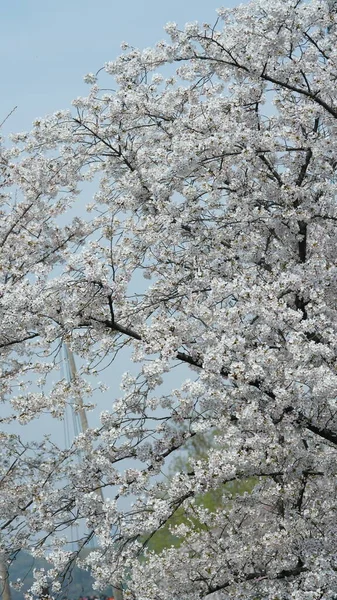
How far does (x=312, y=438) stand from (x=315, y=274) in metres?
1.76

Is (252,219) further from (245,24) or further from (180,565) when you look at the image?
(180,565)

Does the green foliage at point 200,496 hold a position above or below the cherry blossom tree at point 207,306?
above

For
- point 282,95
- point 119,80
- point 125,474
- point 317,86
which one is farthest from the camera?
point 119,80

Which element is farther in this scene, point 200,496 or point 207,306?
point 200,496

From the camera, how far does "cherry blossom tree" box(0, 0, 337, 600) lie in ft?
21.1

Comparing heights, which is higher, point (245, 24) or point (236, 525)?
point (245, 24)

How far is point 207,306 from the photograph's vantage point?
688 cm

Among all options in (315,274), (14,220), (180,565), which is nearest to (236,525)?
(180,565)

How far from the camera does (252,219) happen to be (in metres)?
7.80

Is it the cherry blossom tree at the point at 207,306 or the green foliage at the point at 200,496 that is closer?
the cherry blossom tree at the point at 207,306

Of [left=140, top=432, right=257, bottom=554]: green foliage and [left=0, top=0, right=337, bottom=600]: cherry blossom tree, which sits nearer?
[left=0, top=0, right=337, bottom=600]: cherry blossom tree

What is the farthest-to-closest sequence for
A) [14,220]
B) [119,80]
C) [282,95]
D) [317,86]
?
[14,220], [119,80], [282,95], [317,86]

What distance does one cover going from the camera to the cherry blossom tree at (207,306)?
21.1ft

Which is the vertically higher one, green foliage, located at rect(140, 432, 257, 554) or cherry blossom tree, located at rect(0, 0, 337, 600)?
green foliage, located at rect(140, 432, 257, 554)
